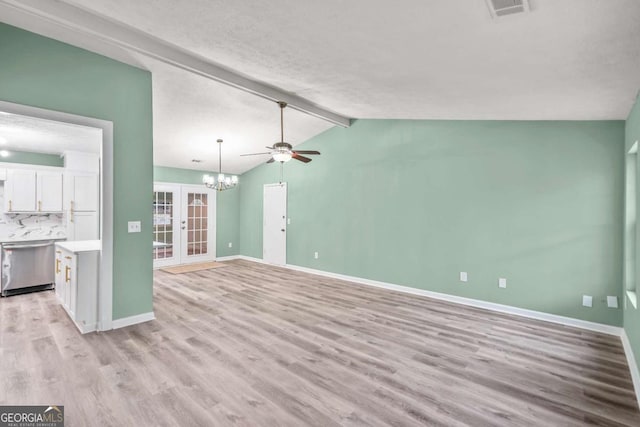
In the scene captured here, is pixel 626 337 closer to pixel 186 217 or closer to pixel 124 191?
pixel 124 191

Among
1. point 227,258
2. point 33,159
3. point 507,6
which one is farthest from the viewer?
point 227,258

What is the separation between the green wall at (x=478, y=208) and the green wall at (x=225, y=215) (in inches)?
118

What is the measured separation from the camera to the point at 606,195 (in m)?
3.77

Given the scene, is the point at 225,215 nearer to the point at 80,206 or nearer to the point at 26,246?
the point at 80,206

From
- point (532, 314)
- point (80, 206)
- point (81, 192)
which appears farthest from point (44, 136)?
point (532, 314)

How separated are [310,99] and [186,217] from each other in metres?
5.05

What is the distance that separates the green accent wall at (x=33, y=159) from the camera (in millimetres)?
5562

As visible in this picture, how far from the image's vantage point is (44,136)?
15.2ft

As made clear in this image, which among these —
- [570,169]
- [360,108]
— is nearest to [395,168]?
[360,108]

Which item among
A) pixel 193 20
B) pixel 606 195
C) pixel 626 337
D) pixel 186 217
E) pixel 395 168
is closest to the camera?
pixel 193 20

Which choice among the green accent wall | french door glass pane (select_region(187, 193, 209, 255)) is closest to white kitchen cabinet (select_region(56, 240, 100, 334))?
the green accent wall

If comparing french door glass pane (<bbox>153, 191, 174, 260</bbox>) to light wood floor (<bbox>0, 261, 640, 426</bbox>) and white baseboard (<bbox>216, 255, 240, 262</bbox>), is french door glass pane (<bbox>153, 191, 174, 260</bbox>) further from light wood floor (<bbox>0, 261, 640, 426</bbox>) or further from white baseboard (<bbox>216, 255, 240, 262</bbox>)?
light wood floor (<bbox>0, 261, 640, 426</bbox>)

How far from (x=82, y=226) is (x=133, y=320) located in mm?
2828

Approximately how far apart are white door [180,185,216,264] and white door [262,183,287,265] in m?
1.55
